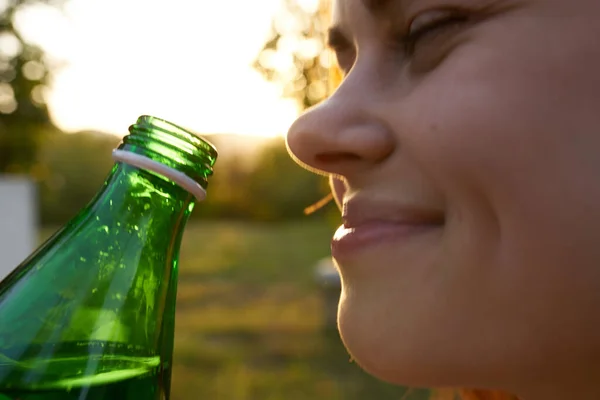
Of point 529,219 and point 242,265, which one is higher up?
point 529,219

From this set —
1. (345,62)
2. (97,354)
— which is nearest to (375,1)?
(345,62)

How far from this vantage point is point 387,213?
402 millimetres

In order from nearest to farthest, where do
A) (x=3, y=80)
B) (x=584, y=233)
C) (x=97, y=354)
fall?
(x=584, y=233)
(x=97, y=354)
(x=3, y=80)

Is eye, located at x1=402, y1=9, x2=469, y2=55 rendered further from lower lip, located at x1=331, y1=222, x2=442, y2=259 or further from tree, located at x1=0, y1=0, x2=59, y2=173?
tree, located at x1=0, y1=0, x2=59, y2=173

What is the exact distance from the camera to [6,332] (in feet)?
1.44

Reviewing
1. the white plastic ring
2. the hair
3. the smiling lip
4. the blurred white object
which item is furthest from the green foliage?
the smiling lip

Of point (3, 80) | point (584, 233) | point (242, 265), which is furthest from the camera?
point (242, 265)

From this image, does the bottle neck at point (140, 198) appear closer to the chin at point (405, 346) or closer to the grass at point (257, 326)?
the chin at point (405, 346)

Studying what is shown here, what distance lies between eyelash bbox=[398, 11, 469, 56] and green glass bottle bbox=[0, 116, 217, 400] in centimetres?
17

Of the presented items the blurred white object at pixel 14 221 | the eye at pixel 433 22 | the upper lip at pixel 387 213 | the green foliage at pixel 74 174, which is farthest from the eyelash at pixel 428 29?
the green foliage at pixel 74 174

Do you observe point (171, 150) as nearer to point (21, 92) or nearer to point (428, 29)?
point (428, 29)

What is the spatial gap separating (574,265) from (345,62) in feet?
0.77

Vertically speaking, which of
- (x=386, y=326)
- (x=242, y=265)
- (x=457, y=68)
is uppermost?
(x=457, y=68)

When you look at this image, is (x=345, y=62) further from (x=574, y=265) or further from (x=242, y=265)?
(x=242, y=265)
